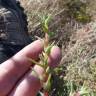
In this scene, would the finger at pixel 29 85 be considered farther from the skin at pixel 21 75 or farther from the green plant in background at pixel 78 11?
the green plant in background at pixel 78 11

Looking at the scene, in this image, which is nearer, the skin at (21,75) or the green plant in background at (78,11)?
the skin at (21,75)

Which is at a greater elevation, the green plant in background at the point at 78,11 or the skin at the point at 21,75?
the skin at the point at 21,75

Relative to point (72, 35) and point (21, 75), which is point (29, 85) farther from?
point (72, 35)

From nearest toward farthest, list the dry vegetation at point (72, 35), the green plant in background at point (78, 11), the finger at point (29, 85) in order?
the finger at point (29, 85), the dry vegetation at point (72, 35), the green plant in background at point (78, 11)

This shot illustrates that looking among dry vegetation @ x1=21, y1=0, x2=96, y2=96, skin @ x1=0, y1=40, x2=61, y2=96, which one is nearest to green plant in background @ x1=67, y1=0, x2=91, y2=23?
dry vegetation @ x1=21, y1=0, x2=96, y2=96

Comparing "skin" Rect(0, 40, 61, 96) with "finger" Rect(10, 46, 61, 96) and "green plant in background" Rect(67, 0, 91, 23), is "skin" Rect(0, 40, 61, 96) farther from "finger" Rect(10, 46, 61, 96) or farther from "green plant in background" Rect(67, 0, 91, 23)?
"green plant in background" Rect(67, 0, 91, 23)

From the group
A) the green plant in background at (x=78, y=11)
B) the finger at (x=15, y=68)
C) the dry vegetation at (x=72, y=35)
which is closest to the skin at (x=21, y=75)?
the finger at (x=15, y=68)

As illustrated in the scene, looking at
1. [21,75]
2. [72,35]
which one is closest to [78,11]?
[72,35]
